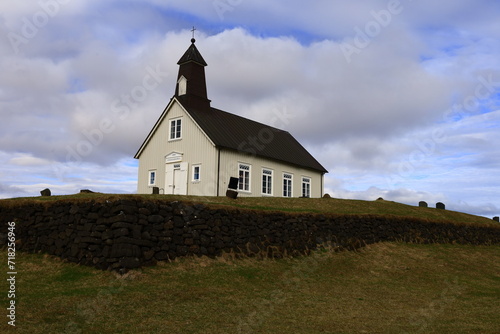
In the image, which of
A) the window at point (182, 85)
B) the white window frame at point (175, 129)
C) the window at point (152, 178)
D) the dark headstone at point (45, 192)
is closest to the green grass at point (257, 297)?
the dark headstone at point (45, 192)

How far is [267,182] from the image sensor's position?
3303 centimetres

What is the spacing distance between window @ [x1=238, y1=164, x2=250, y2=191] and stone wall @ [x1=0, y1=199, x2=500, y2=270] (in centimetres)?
1042

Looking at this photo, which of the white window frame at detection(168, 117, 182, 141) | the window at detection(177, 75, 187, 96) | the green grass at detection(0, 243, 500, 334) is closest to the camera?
the green grass at detection(0, 243, 500, 334)

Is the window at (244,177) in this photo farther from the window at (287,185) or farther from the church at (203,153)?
the window at (287,185)

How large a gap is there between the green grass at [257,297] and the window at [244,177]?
11.8 meters

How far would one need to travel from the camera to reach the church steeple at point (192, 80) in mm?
32344

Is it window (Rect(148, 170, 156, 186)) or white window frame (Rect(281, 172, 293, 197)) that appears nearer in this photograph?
window (Rect(148, 170, 156, 186))

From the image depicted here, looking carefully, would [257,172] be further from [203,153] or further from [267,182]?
[203,153]

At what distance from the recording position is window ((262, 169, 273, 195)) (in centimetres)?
3266

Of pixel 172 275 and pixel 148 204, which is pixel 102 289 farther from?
pixel 148 204

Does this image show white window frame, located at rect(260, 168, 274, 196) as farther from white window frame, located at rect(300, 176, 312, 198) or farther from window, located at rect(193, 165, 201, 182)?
window, located at rect(193, 165, 201, 182)

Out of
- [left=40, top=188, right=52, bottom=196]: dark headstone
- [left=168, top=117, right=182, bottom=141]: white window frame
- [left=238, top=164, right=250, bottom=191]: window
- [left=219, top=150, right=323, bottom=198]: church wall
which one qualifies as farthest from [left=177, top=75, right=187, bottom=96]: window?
[left=40, top=188, right=52, bottom=196]: dark headstone

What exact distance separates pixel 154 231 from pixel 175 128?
1711cm

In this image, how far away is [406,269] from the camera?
62.7 feet
